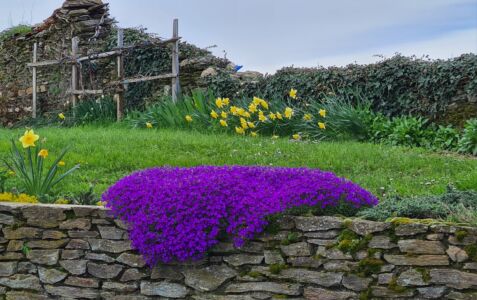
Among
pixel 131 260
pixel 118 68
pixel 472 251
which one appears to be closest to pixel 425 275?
pixel 472 251

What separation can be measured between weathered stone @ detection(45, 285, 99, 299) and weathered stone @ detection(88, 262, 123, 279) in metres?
0.14

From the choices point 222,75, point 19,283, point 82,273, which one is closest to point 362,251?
point 82,273

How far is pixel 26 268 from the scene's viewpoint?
5469 millimetres

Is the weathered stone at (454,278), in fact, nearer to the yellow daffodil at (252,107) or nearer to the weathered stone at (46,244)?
the weathered stone at (46,244)

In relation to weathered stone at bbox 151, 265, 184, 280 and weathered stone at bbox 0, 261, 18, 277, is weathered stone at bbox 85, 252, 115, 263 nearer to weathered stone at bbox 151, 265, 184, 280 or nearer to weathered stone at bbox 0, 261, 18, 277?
weathered stone at bbox 151, 265, 184, 280

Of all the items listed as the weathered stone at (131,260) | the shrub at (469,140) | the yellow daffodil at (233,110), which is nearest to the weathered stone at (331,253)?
the weathered stone at (131,260)

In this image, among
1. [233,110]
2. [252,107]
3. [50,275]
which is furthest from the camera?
[252,107]

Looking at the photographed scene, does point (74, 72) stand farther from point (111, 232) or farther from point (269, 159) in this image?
point (111, 232)

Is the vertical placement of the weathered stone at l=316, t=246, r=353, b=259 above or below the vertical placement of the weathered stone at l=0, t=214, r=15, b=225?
below

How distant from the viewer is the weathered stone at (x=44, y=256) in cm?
535

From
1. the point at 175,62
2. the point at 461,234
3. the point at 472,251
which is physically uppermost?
the point at 175,62

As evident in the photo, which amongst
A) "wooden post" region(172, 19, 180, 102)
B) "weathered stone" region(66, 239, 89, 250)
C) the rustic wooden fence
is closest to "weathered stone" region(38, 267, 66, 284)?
"weathered stone" region(66, 239, 89, 250)

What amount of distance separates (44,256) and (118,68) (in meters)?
10.0

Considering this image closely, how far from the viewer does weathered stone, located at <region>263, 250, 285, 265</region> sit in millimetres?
4711
